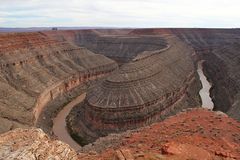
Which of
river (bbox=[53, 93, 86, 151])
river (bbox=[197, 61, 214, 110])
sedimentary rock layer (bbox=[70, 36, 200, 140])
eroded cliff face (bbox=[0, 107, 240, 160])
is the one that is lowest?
river (bbox=[53, 93, 86, 151])

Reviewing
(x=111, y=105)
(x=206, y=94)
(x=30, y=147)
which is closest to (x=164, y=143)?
(x=30, y=147)

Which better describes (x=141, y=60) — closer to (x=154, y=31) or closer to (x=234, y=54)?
(x=234, y=54)

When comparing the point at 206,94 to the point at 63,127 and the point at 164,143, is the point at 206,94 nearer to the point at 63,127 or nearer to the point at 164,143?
the point at 63,127

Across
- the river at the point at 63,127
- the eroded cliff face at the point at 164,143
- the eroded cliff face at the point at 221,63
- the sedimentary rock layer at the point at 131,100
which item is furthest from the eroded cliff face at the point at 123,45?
the eroded cliff face at the point at 164,143

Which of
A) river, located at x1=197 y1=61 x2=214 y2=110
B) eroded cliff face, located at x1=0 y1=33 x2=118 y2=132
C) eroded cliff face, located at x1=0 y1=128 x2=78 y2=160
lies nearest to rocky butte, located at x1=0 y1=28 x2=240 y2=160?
eroded cliff face, located at x1=0 y1=128 x2=78 y2=160

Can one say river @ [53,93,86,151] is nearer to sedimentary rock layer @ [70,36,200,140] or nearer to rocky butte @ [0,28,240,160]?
rocky butte @ [0,28,240,160]
